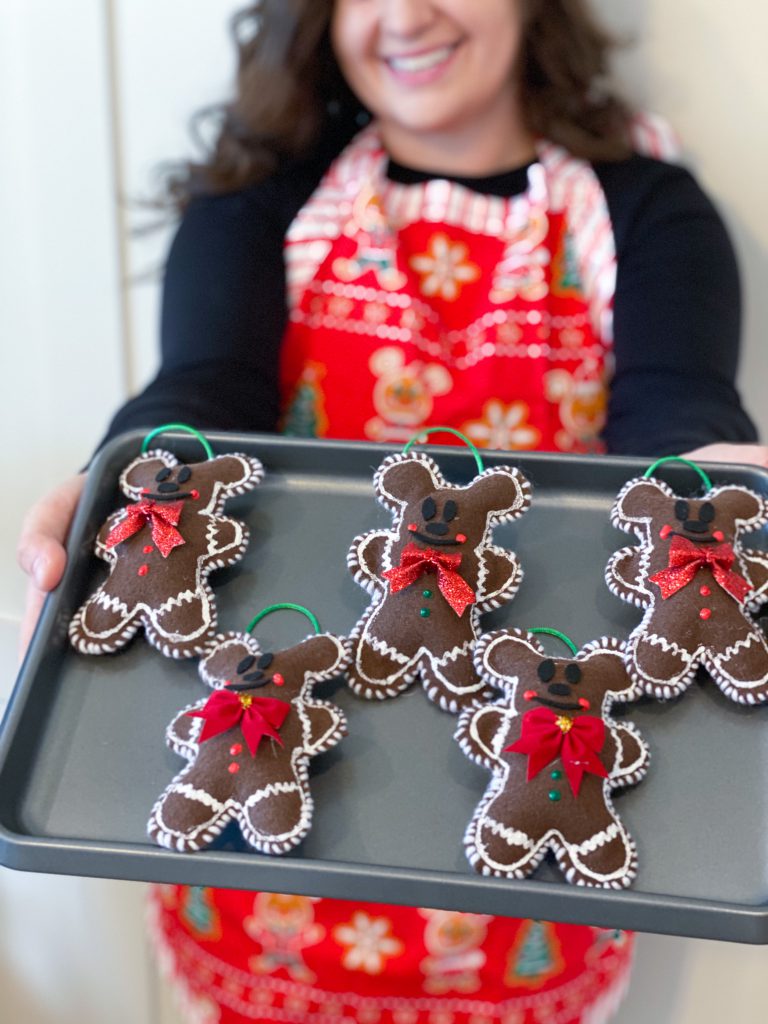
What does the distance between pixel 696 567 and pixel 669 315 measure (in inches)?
12.7

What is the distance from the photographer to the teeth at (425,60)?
894 mm

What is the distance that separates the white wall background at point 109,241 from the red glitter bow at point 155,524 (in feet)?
1.58

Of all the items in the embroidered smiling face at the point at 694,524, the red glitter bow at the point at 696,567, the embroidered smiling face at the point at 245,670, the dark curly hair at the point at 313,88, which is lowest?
the embroidered smiling face at the point at 245,670

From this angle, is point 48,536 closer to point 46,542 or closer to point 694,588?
point 46,542

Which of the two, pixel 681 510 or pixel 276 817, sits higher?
pixel 681 510

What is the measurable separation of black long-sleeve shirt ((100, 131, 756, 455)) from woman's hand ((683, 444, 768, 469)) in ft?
0.19

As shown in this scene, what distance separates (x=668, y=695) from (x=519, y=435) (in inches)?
13.7

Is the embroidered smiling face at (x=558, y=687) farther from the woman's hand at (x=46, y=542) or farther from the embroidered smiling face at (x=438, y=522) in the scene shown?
the woman's hand at (x=46, y=542)

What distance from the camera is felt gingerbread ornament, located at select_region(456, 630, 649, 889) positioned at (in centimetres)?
→ 54

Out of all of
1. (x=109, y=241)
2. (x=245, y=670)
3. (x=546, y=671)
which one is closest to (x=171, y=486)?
(x=245, y=670)

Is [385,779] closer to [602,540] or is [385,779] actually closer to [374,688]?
[374,688]

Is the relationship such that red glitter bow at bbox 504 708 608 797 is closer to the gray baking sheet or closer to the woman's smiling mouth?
the gray baking sheet

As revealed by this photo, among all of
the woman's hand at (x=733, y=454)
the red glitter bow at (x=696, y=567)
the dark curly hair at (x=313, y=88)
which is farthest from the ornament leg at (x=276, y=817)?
the dark curly hair at (x=313, y=88)

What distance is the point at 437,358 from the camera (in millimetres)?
904
